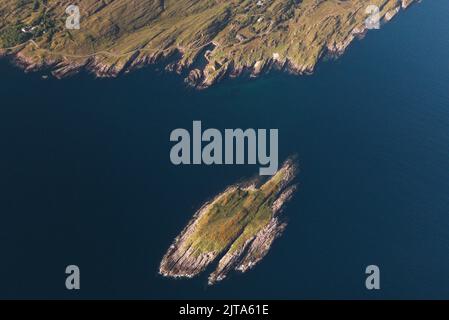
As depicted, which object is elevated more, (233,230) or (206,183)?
(206,183)

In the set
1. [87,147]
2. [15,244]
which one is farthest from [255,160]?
[15,244]

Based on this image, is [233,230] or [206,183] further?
[206,183]

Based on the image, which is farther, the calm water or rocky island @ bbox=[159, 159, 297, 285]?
rocky island @ bbox=[159, 159, 297, 285]
